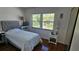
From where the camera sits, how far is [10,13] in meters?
0.74

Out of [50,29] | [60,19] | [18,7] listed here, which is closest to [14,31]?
[18,7]

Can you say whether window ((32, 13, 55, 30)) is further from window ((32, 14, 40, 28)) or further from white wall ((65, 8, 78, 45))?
white wall ((65, 8, 78, 45))

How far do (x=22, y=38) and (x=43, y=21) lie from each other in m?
0.27

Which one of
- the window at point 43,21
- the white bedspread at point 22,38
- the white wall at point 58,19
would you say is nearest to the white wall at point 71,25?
the white wall at point 58,19

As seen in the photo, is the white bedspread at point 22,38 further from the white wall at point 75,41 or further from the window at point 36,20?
the white wall at point 75,41

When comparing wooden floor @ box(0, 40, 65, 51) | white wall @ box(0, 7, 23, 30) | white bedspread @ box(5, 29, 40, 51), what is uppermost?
white wall @ box(0, 7, 23, 30)

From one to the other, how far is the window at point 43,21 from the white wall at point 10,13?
6.1 inches

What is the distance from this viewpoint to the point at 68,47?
75 cm

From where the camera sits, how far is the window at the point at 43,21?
0.74m

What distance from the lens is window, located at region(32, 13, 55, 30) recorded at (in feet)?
2.41

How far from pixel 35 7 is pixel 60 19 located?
0.26 meters

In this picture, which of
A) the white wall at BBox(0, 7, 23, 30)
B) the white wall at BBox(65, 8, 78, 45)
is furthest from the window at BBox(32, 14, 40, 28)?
the white wall at BBox(65, 8, 78, 45)
